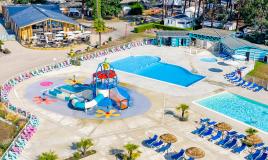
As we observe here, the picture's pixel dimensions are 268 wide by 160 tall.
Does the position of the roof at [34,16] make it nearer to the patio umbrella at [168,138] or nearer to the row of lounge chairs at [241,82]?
the row of lounge chairs at [241,82]

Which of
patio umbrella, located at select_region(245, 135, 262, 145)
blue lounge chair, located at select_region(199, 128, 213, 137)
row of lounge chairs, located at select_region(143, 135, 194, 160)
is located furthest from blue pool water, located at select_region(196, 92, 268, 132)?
row of lounge chairs, located at select_region(143, 135, 194, 160)

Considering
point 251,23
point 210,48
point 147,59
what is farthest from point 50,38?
point 251,23

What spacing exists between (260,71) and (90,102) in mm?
28956

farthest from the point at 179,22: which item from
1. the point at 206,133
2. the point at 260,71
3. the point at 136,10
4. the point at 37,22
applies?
the point at 206,133

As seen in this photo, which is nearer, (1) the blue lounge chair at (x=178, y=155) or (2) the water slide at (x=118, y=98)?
(1) the blue lounge chair at (x=178, y=155)

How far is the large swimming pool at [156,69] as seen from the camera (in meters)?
53.9

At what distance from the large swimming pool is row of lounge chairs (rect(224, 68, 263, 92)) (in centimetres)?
403

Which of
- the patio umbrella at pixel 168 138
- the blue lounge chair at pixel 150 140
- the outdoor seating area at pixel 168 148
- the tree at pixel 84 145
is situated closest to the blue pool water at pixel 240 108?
the patio umbrella at pixel 168 138

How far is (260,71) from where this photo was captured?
189 feet

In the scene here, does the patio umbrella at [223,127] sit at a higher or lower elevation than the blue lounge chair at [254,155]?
higher

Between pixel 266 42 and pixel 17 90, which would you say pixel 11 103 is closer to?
pixel 17 90

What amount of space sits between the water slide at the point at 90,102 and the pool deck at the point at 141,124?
7.50 ft

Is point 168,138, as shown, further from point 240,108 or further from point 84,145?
Result: point 240,108

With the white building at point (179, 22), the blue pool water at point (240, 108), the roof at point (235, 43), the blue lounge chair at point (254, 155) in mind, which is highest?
the white building at point (179, 22)
